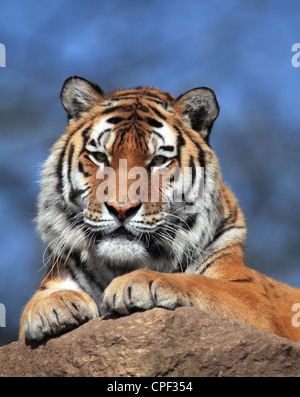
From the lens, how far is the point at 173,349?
2.74 m

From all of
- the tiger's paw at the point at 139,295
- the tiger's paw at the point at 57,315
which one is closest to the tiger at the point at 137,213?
the tiger's paw at the point at 57,315

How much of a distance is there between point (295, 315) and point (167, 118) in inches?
72.2

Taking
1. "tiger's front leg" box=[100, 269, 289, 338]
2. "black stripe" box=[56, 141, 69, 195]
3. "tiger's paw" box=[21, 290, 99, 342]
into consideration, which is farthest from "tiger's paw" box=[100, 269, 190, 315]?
"black stripe" box=[56, 141, 69, 195]

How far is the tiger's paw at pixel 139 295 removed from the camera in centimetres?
288

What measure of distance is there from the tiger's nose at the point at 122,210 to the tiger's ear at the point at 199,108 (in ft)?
3.34

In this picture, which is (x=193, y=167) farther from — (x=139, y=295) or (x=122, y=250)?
(x=139, y=295)

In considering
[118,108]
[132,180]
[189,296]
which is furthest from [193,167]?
[189,296]

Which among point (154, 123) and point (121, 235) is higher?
point (154, 123)

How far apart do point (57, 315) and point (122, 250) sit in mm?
599

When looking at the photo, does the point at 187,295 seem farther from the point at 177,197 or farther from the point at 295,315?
the point at 295,315

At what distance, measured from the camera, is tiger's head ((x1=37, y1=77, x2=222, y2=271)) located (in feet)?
11.7

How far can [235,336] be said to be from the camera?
2.84m

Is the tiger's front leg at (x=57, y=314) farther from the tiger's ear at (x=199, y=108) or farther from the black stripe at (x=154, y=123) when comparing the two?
the tiger's ear at (x=199, y=108)
